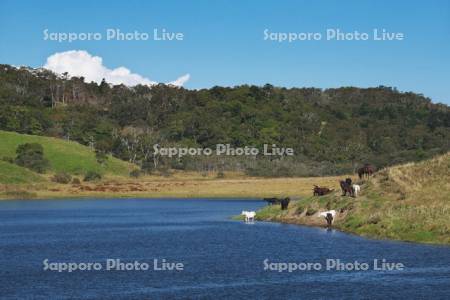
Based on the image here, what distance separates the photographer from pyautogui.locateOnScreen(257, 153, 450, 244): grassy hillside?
204ft

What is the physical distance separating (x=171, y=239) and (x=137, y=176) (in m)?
117

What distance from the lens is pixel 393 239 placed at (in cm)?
6159

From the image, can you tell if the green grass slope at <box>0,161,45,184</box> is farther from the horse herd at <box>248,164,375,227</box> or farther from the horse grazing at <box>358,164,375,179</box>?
the horse grazing at <box>358,164,375,179</box>

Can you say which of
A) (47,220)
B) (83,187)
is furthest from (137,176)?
(47,220)

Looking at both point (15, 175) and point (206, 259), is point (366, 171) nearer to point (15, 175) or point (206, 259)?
point (206, 259)

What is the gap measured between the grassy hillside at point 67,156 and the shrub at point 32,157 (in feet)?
8.51

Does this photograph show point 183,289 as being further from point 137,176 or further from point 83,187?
point 137,176

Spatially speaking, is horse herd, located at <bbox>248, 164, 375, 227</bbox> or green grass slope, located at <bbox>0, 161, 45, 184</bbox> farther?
green grass slope, located at <bbox>0, 161, 45, 184</bbox>

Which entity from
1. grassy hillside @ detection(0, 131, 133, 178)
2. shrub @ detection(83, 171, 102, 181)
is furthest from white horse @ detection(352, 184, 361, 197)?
grassy hillside @ detection(0, 131, 133, 178)

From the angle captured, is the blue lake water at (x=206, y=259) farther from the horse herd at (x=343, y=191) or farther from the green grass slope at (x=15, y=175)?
the green grass slope at (x=15, y=175)

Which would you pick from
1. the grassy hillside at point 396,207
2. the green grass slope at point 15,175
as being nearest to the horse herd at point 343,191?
the grassy hillside at point 396,207

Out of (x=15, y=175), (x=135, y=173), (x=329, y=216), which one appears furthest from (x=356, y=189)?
(x=135, y=173)

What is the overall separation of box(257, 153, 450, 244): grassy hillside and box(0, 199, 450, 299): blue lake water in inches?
118

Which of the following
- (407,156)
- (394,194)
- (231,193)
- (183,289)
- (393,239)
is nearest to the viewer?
(183,289)
